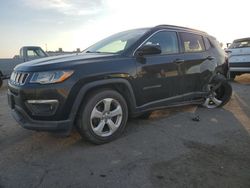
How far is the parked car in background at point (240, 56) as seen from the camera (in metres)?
10.6

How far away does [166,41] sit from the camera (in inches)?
200

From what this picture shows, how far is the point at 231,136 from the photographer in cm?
446

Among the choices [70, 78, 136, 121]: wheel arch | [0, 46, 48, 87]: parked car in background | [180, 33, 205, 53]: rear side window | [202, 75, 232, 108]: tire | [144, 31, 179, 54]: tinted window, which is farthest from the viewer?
[0, 46, 48, 87]: parked car in background

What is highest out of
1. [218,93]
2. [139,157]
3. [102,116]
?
[102,116]

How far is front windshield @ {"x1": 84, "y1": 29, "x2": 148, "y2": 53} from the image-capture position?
185 inches

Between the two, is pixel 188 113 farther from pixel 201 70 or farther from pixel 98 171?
pixel 98 171

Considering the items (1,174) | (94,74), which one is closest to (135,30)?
(94,74)

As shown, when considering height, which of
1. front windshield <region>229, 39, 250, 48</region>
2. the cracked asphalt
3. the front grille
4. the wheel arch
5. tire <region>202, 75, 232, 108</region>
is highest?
front windshield <region>229, 39, 250, 48</region>

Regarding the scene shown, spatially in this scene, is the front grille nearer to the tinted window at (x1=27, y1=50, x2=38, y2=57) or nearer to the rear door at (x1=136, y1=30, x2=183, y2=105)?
the rear door at (x1=136, y1=30, x2=183, y2=105)

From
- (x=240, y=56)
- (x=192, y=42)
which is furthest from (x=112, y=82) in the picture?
(x=240, y=56)

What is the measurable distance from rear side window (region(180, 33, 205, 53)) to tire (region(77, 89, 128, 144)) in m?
2.00

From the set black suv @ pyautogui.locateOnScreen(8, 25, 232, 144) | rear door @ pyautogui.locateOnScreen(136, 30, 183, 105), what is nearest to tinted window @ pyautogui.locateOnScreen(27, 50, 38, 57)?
black suv @ pyautogui.locateOnScreen(8, 25, 232, 144)

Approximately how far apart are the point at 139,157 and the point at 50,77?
1607 mm

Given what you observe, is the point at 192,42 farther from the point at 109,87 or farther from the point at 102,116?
the point at 102,116
